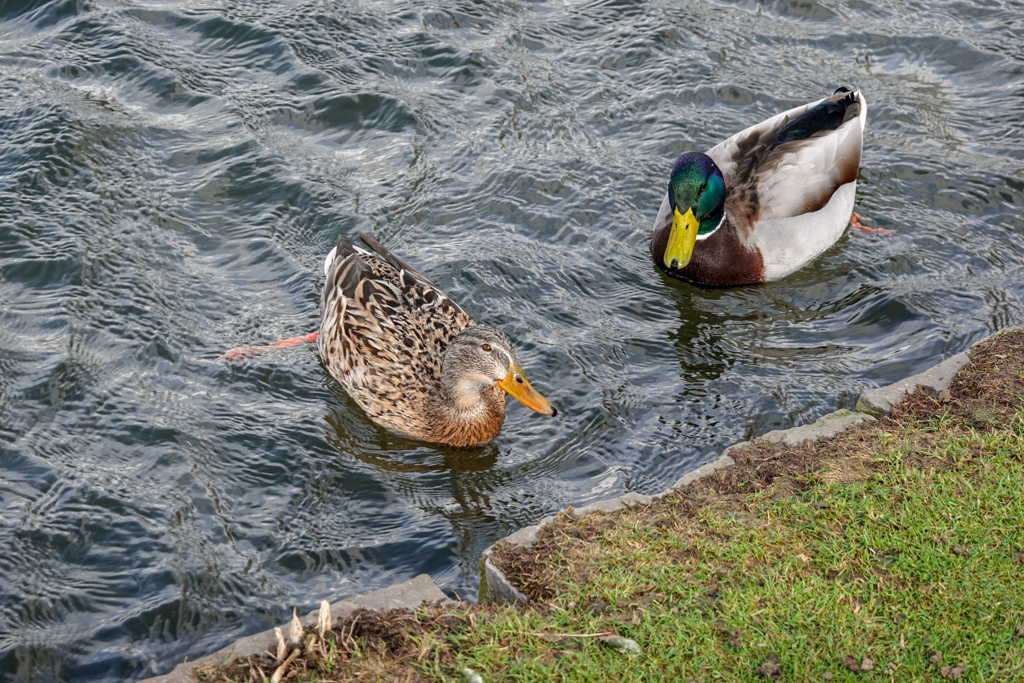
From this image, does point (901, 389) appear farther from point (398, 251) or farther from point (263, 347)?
point (263, 347)

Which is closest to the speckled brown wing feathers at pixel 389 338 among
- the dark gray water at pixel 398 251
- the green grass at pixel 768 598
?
the dark gray water at pixel 398 251

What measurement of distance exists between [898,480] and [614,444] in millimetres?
1765

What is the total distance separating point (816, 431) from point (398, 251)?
134 inches

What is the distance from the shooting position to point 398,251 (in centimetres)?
741

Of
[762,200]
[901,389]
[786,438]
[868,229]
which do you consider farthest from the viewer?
[868,229]

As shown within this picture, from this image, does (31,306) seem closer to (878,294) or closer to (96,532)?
(96,532)

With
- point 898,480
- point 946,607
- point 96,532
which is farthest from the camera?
point 96,532

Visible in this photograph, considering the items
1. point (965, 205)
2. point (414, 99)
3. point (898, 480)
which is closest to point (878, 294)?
point (965, 205)

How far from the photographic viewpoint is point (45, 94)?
8617mm

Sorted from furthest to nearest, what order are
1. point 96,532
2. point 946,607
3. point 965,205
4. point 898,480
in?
point 965,205, point 96,532, point 898,480, point 946,607

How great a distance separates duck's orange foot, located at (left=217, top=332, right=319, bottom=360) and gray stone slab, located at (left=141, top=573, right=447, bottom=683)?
242 centimetres

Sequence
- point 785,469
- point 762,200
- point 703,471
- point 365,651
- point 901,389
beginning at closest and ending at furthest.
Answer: point 365,651 → point 785,469 → point 703,471 → point 901,389 → point 762,200

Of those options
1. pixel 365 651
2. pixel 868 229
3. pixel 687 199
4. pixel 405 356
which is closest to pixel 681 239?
pixel 687 199

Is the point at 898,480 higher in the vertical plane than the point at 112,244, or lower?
higher
